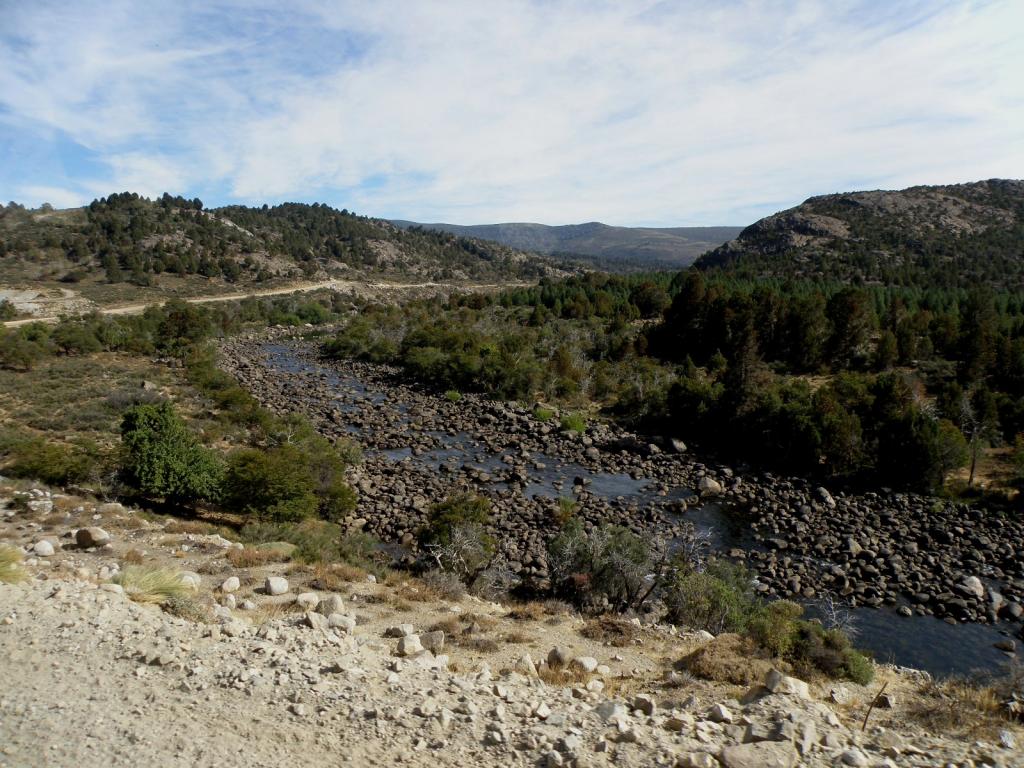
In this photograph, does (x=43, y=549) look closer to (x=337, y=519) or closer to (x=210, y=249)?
(x=337, y=519)

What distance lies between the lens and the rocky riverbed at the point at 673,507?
20297 mm

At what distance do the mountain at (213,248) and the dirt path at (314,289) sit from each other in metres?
6.25

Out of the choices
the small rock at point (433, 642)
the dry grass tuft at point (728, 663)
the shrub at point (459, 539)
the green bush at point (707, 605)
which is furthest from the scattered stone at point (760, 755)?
the shrub at point (459, 539)

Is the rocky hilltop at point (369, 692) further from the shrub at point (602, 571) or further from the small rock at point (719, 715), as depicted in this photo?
the shrub at point (602, 571)

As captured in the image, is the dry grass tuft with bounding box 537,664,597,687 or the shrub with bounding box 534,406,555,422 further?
the shrub with bounding box 534,406,555,422

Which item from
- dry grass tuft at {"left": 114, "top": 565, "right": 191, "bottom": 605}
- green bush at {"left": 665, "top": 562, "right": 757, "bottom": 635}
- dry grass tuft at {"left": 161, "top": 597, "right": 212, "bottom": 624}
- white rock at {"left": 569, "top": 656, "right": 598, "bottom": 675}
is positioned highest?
dry grass tuft at {"left": 114, "top": 565, "right": 191, "bottom": 605}

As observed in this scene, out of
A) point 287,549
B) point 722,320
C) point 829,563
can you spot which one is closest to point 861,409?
point 829,563

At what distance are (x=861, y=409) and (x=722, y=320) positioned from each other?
21050mm

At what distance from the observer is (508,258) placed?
17188 centimetres

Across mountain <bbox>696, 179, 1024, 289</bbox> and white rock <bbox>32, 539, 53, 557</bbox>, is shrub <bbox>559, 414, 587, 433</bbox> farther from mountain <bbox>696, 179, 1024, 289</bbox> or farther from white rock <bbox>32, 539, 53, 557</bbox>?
mountain <bbox>696, 179, 1024, 289</bbox>

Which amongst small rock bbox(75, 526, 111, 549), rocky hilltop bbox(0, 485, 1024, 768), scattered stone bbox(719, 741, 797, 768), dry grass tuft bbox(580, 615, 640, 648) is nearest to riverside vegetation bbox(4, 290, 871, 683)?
rocky hilltop bbox(0, 485, 1024, 768)

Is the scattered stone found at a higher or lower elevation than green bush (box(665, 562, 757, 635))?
higher

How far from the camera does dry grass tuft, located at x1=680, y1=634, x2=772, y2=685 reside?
32.1 ft

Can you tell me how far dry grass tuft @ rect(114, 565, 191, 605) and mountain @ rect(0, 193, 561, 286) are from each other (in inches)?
3556
